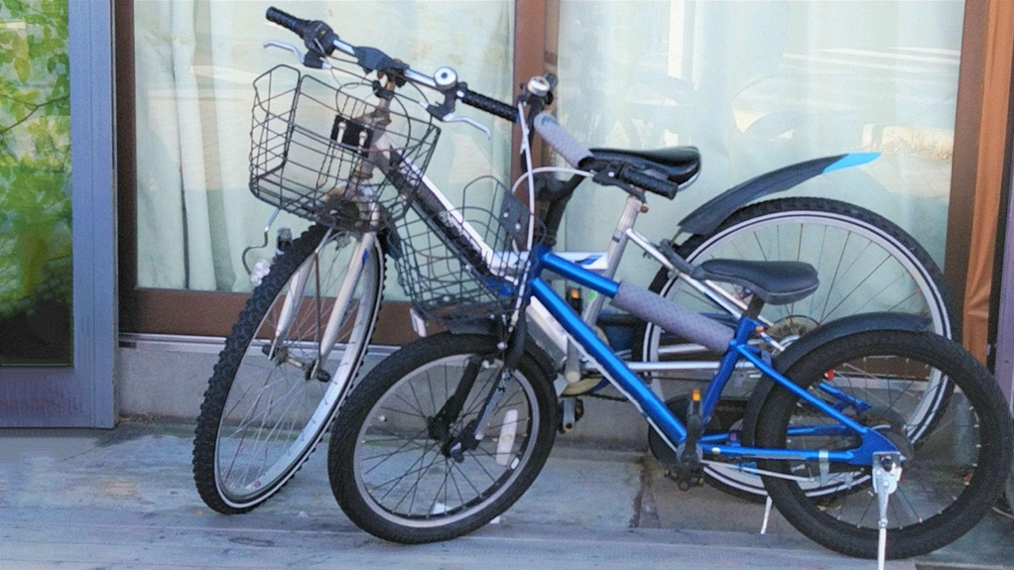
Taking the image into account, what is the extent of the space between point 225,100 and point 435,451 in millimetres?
1690

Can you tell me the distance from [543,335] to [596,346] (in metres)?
0.30

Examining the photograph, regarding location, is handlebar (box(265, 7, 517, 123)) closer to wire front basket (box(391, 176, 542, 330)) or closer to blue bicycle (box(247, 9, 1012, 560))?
blue bicycle (box(247, 9, 1012, 560))

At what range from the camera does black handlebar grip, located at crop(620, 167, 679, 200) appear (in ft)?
10.5

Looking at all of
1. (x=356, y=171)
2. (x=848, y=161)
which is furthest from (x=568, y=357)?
(x=848, y=161)

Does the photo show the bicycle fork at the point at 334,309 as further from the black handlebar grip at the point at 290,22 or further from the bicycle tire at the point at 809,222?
the bicycle tire at the point at 809,222

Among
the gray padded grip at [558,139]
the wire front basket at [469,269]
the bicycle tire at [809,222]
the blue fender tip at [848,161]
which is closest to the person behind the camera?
the wire front basket at [469,269]

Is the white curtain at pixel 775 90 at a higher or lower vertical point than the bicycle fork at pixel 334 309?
higher

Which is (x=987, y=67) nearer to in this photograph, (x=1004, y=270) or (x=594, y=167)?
(x=1004, y=270)

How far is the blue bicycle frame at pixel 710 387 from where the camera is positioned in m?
3.22

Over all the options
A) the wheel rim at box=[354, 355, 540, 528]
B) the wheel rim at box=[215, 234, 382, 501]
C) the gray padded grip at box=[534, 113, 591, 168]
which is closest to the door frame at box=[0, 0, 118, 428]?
the wheel rim at box=[215, 234, 382, 501]

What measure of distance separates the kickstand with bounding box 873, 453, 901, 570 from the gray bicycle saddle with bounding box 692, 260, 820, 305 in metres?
0.53

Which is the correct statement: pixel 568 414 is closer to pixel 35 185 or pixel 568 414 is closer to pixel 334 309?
pixel 334 309

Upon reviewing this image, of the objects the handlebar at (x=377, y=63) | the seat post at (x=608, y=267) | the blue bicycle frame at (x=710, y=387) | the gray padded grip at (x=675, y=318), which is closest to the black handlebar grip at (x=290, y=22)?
the handlebar at (x=377, y=63)

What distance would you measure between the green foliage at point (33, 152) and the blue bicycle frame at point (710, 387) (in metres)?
2.16
